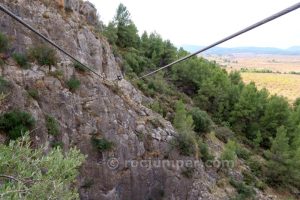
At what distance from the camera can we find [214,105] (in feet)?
151

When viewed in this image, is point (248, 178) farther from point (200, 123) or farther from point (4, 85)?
point (4, 85)

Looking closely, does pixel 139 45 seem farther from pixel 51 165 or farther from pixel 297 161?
pixel 51 165

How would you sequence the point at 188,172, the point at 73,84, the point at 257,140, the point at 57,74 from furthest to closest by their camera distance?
the point at 257,140
the point at 188,172
the point at 73,84
the point at 57,74

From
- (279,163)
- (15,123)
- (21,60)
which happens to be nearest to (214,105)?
(279,163)

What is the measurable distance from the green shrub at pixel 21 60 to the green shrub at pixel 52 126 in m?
3.11

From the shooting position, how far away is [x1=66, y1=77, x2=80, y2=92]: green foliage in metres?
21.1

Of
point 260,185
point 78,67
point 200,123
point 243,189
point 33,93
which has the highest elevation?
point 78,67

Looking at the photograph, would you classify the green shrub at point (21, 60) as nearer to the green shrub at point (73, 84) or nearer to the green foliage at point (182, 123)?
the green shrub at point (73, 84)

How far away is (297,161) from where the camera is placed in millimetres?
35000

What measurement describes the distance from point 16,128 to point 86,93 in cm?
643

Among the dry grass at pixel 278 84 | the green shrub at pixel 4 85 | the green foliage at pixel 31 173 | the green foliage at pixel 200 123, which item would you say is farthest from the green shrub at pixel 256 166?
the dry grass at pixel 278 84

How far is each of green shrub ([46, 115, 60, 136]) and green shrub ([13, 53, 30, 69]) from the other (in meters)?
3.11

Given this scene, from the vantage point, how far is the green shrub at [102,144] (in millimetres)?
20844

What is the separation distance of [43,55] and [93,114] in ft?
14.7
